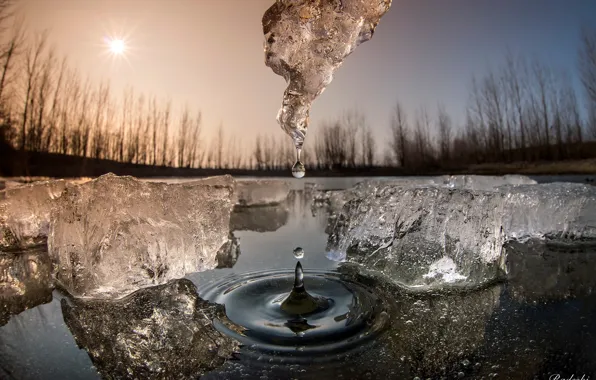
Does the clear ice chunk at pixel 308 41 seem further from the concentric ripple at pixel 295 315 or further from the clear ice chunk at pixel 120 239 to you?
the clear ice chunk at pixel 120 239

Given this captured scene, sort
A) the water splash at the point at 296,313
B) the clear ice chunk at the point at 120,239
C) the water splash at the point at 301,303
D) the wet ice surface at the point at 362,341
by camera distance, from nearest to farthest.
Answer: the wet ice surface at the point at 362,341 < the water splash at the point at 296,313 < the water splash at the point at 301,303 < the clear ice chunk at the point at 120,239

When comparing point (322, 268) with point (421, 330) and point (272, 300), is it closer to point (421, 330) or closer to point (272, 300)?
point (272, 300)

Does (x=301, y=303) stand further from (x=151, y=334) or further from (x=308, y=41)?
(x=308, y=41)

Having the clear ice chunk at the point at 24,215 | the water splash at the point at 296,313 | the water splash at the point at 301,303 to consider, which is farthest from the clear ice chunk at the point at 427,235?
the clear ice chunk at the point at 24,215

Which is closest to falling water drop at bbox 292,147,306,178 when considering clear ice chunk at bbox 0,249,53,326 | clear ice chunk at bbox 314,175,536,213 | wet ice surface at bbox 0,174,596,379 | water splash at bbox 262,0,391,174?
water splash at bbox 262,0,391,174

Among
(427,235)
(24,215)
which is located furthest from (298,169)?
(24,215)

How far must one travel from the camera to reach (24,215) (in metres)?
2.60

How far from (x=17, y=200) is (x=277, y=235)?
1874 millimetres

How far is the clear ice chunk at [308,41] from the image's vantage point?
168cm

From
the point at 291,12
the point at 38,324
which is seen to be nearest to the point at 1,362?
the point at 38,324

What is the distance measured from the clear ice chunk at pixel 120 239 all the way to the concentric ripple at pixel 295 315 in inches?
12.6

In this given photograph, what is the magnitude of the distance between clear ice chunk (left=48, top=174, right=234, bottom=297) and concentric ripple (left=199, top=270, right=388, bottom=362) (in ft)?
1.05

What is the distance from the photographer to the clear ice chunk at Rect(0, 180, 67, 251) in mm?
2527

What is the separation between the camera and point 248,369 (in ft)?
2.94
